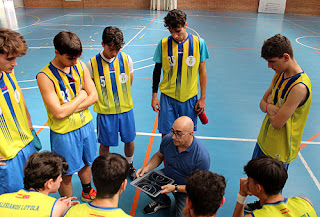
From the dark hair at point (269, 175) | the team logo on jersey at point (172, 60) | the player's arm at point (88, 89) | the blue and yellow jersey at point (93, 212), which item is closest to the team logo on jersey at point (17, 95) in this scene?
the player's arm at point (88, 89)

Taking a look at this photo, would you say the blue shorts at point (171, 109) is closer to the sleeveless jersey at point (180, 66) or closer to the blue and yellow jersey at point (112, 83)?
the sleeveless jersey at point (180, 66)

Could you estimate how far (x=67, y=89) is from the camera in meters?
3.03

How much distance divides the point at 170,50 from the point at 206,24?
14.5m

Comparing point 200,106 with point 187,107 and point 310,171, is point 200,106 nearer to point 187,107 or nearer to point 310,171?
point 187,107

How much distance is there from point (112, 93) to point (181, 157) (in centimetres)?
138

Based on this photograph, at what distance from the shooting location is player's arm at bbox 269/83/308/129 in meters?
2.72

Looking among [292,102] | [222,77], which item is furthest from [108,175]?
[222,77]

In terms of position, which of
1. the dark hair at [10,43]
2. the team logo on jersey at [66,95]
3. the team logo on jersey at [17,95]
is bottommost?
the team logo on jersey at [66,95]

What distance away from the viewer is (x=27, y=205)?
6.77 ft

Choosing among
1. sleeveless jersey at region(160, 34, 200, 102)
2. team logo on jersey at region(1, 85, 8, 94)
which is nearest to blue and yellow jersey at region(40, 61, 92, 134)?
team logo on jersey at region(1, 85, 8, 94)

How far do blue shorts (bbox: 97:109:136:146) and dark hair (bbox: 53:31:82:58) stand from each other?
1.33 metres

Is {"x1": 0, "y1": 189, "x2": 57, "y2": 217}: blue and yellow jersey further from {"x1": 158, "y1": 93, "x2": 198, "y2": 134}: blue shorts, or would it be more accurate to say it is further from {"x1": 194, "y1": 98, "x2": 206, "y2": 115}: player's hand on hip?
{"x1": 194, "y1": 98, "x2": 206, "y2": 115}: player's hand on hip

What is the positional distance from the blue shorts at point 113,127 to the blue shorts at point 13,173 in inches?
49.4

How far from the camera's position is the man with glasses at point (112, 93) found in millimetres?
3680
